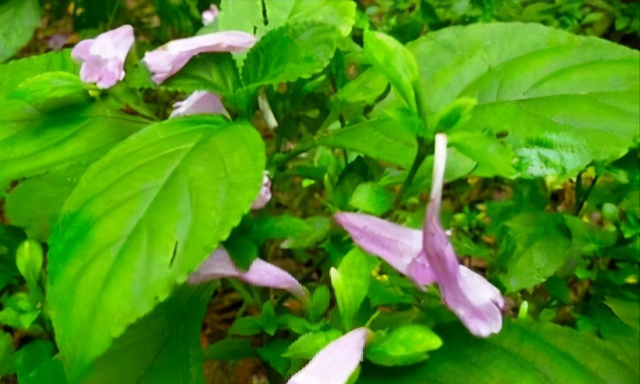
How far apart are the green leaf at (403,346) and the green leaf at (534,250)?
229 millimetres

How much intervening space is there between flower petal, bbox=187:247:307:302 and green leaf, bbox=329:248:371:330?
0.07m

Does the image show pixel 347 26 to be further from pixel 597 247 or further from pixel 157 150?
pixel 597 247

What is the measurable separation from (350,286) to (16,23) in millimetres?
698

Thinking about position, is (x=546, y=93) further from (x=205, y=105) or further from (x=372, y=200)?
(x=205, y=105)

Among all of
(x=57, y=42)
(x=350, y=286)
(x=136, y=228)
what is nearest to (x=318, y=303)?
(x=350, y=286)

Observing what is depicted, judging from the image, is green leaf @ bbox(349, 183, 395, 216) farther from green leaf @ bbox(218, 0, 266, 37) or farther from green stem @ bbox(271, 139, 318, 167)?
green leaf @ bbox(218, 0, 266, 37)

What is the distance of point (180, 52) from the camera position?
1.51 feet

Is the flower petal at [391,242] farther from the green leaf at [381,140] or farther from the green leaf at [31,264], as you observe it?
the green leaf at [31,264]

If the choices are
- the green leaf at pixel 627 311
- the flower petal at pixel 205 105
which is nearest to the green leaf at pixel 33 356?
the flower petal at pixel 205 105

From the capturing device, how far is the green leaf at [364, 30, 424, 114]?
14.5 inches

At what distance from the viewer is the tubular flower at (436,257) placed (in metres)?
0.34

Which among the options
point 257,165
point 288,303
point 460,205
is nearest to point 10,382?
point 288,303

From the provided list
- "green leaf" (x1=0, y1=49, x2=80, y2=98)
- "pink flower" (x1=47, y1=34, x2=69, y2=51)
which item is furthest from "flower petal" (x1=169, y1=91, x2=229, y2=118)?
"pink flower" (x1=47, y1=34, x2=69, y2=51)

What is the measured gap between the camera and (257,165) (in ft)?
1.25
